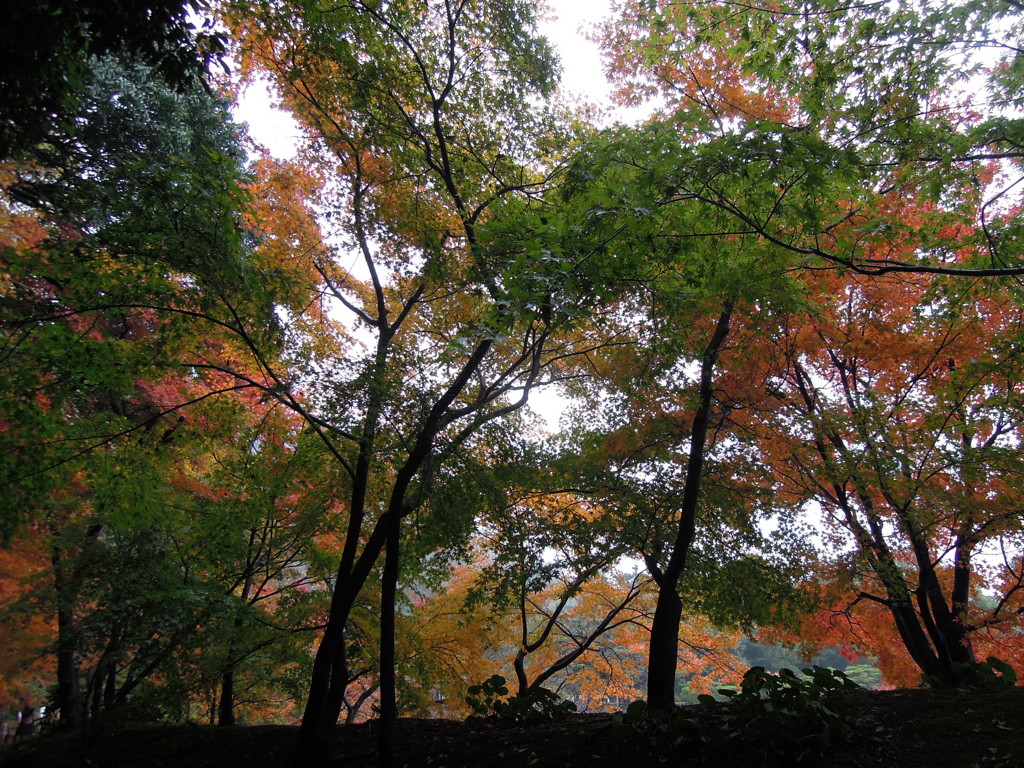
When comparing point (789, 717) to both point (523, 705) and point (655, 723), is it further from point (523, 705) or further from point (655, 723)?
point (523, 705)

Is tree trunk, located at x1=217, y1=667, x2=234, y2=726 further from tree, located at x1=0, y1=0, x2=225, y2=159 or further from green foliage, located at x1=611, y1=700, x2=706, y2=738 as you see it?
tree, located at x1=0, y1=0, x2=225, y2=159

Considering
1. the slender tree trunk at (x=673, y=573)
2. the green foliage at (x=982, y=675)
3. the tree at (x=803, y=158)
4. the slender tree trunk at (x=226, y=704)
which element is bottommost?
the slender tree trunk at (x=226, y=704)

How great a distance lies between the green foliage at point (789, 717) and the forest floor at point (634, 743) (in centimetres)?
1

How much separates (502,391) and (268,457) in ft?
13.0

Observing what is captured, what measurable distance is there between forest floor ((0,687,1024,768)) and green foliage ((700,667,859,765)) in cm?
1

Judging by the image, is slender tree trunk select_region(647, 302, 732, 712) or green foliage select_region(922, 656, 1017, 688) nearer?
green foliage select_region(922, 656, 1017, 688)

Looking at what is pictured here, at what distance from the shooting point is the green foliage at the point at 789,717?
132 inches

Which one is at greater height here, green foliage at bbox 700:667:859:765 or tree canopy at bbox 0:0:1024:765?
tree canopy at bbox 0:0:1024:765

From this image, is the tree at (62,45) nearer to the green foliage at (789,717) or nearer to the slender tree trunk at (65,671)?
the green foliage at (789,717)

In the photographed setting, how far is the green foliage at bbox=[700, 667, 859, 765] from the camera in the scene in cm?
334

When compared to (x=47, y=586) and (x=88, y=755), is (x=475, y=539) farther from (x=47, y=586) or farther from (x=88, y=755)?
(x=47, y=586)

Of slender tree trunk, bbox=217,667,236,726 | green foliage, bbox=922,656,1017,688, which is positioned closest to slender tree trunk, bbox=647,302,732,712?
green foliage, bbox=922,656,1017,688

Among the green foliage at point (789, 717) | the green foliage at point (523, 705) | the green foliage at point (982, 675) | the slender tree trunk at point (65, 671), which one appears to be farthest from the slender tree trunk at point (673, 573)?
the slender tree trunk at point (65, 671)

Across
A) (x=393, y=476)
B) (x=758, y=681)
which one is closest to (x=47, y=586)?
(x=393, y=476)
